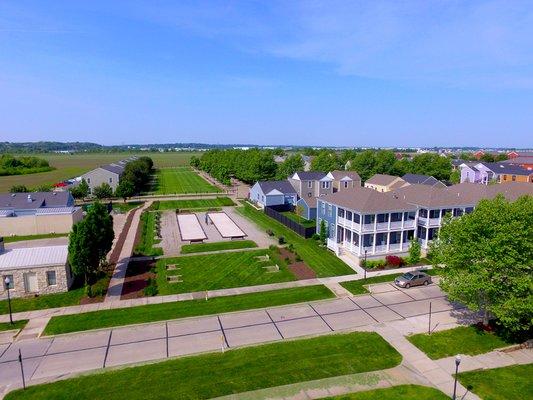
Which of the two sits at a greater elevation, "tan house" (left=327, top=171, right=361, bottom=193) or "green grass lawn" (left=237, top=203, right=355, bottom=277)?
"tan house" (left=327, top=171, right=361, bottom=193)

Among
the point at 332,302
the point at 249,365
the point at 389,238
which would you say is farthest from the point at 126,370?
the point at 389,238

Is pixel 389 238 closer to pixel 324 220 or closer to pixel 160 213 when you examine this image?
pixel 324 220

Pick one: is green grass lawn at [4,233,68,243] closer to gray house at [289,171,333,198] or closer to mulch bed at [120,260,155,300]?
mulch bed at [120,260,155,300]

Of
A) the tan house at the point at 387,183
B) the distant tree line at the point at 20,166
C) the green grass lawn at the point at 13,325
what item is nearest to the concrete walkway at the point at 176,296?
the green grass lawn at the point at 13,325

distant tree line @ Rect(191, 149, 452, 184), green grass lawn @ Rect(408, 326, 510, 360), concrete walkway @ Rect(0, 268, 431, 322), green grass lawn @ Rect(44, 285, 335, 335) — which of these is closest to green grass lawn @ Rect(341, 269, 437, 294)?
concrete walkway @ Rect(0, 268, 431, 322)

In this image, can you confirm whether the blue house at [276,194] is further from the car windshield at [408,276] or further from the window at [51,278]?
the window at [51,278]

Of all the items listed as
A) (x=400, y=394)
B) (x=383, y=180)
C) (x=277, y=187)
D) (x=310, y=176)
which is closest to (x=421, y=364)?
(x=400, y=394)
